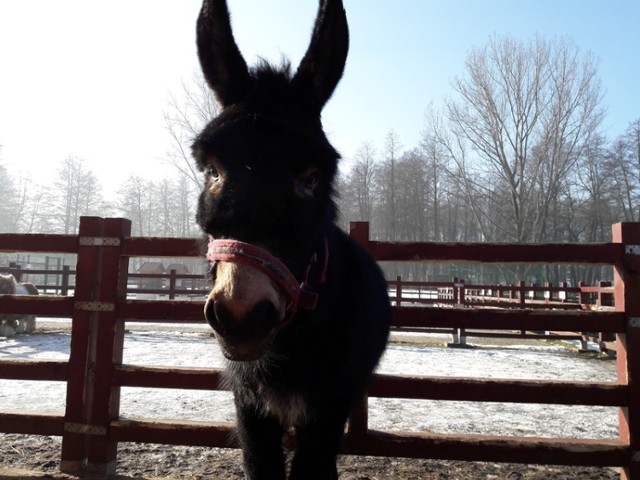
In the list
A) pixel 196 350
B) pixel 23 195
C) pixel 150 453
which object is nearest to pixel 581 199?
pixel 196 350

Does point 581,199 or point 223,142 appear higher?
point 581,199

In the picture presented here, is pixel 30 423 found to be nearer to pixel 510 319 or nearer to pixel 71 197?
pixel 510 319

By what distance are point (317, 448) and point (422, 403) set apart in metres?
4.67

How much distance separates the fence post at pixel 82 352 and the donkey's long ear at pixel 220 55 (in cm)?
200

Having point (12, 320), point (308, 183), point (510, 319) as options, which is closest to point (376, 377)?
point (510, 319)

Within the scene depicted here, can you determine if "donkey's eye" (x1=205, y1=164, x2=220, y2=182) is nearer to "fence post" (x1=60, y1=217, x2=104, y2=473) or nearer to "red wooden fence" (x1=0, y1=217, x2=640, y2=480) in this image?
"red wooden fence" (x1=0, y1=217, x2=640, y2=480)

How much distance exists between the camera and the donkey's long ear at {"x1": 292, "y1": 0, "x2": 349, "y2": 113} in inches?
86.3

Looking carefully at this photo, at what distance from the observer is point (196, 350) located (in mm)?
10180

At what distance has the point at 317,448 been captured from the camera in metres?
2.20

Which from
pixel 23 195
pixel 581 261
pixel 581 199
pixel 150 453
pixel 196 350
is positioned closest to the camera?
pixel 581 261

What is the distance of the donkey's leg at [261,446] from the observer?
224 centimetres

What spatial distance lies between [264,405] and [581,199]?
51.9m

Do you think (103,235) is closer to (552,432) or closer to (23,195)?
(552,432)

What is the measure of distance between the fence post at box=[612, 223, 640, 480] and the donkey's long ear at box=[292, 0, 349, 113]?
261 centimetres
